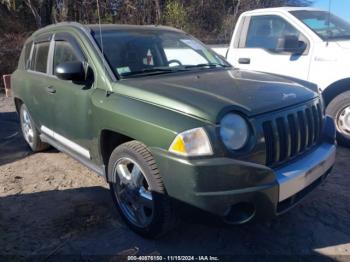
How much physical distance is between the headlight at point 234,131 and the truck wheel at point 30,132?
3.39 m

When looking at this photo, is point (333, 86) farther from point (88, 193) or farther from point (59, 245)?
point (59, 245)

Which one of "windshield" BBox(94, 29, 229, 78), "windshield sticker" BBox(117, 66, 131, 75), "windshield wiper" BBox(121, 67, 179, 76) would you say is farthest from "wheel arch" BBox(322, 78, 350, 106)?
"windshield sticker" BBox(117, 66, 131, 75)

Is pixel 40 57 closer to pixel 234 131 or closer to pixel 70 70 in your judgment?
pixel 70 70

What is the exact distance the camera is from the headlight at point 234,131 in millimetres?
2658

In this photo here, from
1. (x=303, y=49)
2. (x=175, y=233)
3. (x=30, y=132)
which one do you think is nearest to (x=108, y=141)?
(x=175, y=233)

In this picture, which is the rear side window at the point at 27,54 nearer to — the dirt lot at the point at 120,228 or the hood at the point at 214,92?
the dirt lot at the point at 120,228

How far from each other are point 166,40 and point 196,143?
2.09m

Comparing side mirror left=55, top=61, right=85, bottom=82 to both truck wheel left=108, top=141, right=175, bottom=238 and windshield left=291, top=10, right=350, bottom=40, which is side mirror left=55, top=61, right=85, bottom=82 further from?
windshield left=291, top=10, right=350, bottom=40

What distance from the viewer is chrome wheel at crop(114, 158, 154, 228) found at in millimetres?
3125

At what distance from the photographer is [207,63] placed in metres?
4.34

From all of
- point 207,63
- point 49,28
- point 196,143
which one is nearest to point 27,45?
point 49,28

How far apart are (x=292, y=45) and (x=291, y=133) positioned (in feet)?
9.50

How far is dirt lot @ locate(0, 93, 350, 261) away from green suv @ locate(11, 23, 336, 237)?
249mm

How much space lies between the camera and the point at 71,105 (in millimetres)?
3855
